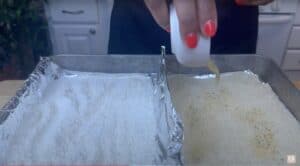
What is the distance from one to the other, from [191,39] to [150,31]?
1.14 ft

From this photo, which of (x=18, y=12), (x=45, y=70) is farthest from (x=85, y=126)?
(x=18, y=12)

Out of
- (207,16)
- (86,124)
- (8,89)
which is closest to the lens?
(207,16)

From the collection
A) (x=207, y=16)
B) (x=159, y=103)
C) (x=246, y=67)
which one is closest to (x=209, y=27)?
(x=207, y=16)

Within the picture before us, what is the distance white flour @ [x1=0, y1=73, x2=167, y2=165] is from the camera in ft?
1.49

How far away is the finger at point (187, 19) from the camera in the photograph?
35 cm

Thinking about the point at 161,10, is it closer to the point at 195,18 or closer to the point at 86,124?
the point at 195,18

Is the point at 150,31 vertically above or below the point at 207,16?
below

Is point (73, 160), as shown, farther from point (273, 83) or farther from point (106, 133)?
point (273, 83)

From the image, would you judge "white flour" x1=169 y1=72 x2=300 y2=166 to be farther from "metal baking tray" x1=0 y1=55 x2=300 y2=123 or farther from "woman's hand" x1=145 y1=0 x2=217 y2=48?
"woman's hand" x1=145 y1=0 x2=217 y2=48

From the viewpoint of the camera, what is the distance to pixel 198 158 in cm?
46

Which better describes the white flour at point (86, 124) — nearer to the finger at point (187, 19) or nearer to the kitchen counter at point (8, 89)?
the kitchen counter at point (8, 89)

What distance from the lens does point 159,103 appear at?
22.0 inches

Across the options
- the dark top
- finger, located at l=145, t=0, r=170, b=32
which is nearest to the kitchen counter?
the dark top

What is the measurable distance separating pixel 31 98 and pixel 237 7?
16.6 inches
